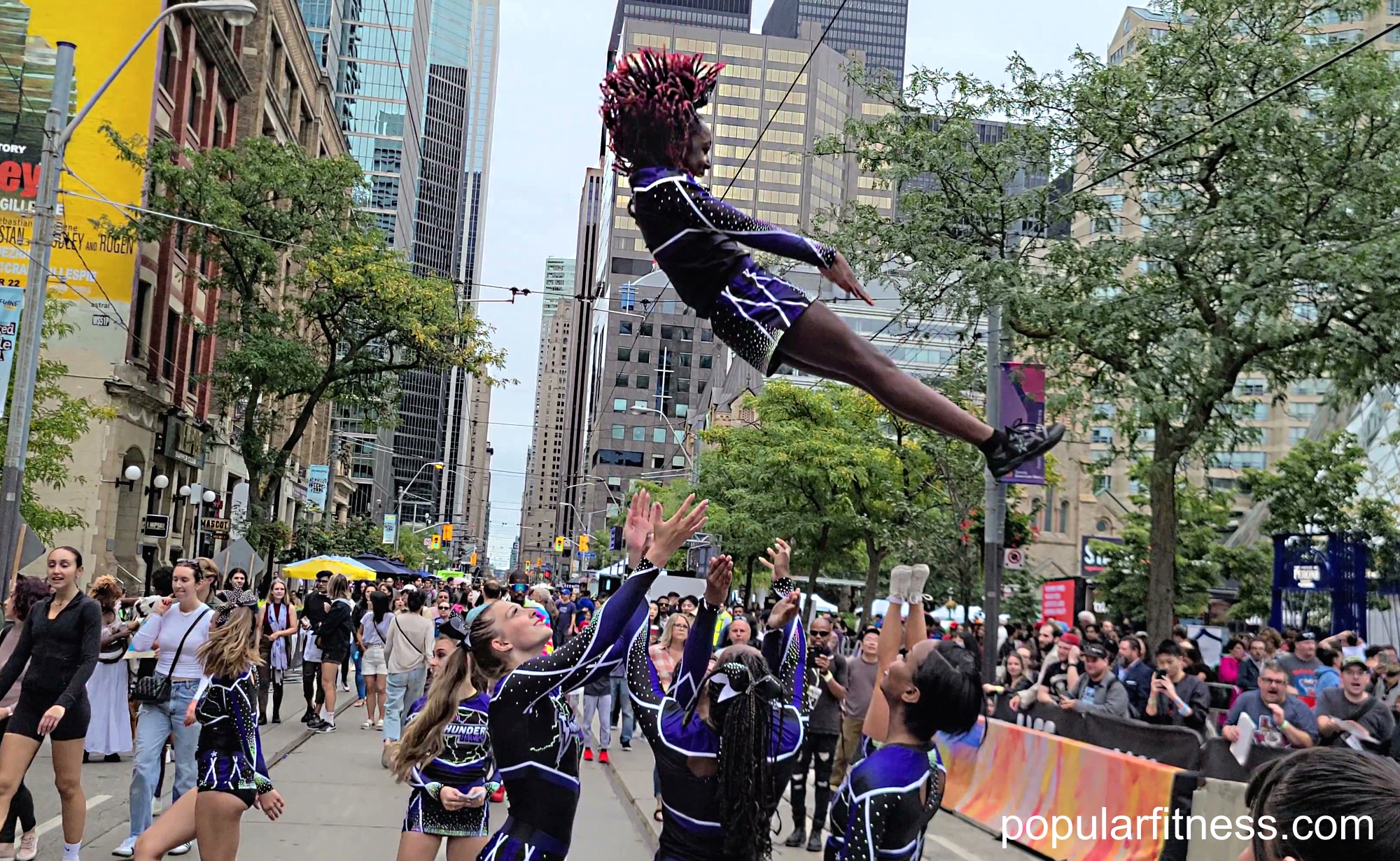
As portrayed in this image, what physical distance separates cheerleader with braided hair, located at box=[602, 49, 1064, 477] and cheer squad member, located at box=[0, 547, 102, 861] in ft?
16.6

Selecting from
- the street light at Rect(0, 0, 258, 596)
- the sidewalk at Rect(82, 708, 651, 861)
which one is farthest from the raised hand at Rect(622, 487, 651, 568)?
the street light at Rect(0, 0, 258, 596)

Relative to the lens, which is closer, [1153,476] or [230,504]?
[1153,476]

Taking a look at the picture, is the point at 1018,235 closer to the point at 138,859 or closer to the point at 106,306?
the point at 138,859

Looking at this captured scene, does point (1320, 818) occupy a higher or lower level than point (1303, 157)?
lower

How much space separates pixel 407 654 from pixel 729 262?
11.0 m

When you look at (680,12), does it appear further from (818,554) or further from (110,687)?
(110,687)

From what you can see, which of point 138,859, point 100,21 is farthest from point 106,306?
point 138,859

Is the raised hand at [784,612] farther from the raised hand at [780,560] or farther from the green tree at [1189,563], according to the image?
the green tree at [1189,563]

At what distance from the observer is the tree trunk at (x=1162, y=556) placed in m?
16.1

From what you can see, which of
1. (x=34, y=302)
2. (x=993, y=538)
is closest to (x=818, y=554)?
(x=993, y=538)

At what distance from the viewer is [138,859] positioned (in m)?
6.12

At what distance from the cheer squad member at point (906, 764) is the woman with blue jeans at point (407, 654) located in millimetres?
10958

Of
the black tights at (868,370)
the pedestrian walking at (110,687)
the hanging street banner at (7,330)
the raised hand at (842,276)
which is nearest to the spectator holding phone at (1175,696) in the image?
the black tights at (868,370)

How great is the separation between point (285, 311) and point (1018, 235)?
67.4 feet
